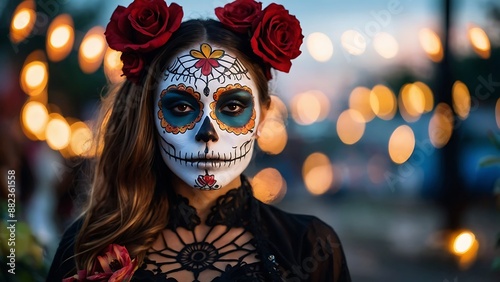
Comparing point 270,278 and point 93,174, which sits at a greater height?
point 93,174

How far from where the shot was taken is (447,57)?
705cm

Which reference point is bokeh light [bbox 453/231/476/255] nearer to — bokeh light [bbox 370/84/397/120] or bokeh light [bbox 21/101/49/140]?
bokeh light [bbox 21/101/49/140]

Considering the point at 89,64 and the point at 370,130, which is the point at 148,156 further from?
the point at 370,130

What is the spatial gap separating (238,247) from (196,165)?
36 cm

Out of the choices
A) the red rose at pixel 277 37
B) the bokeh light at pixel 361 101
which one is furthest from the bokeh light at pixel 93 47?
the bokeh light at pixel 361 101

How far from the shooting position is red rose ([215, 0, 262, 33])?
2961 millimetres

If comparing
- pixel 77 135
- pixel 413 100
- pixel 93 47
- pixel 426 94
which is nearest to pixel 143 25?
pixel 93 47

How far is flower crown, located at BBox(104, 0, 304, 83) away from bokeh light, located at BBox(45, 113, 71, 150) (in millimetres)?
3126

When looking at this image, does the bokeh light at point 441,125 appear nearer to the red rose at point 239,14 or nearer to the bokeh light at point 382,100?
the bokeh light at point 382,100

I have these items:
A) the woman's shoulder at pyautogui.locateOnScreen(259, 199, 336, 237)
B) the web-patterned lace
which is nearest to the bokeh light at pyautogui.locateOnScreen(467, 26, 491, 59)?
the woman's shoulder at pyautogui.locateOnScreen(259, 199, 336, 237)

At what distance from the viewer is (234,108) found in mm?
2898

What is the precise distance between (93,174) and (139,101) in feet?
1.55

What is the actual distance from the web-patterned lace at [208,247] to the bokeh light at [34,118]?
10.2 ft

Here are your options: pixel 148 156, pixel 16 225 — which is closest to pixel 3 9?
pixel 16 225
